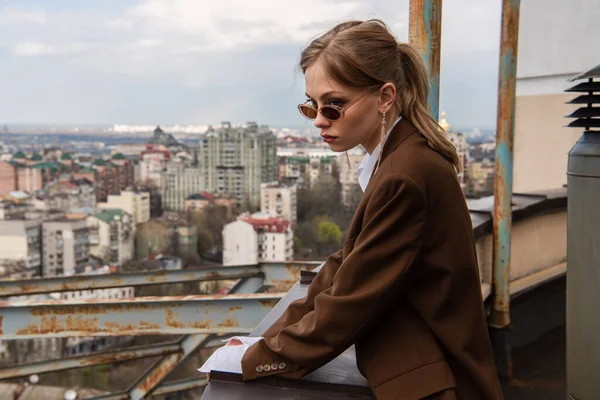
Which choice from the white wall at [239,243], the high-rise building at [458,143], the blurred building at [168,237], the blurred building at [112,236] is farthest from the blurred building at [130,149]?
the high-rise building at [458,143]

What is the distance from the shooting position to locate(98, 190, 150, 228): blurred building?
3431 cm

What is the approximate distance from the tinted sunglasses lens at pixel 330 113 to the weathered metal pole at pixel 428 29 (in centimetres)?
131

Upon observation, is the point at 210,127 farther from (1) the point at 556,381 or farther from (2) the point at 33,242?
(1) the point at 556,381

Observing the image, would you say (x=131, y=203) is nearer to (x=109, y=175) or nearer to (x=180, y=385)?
(x=109, y=175)

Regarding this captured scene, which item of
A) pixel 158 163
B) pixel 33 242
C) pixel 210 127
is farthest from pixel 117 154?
pixel 33 242

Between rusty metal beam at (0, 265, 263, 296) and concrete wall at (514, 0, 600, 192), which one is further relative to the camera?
concrete wall at (514, 0, 600, 192)

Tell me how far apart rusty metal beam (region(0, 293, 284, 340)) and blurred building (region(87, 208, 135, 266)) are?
1166 inches

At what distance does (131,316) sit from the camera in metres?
2.36

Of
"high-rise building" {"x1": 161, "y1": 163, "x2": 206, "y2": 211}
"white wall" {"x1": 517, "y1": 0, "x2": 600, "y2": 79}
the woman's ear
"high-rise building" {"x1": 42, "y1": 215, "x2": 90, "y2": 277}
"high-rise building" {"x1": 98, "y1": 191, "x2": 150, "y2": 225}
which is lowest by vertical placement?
"high-rise building" {"x1": 42, "y1": 215, "x2": 90, "y2": 277}

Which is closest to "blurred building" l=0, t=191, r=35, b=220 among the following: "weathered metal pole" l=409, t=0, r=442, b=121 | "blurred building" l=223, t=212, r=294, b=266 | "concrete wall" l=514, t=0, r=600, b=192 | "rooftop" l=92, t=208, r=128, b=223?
"rooftop" l=92, t=208, r=128, b=223

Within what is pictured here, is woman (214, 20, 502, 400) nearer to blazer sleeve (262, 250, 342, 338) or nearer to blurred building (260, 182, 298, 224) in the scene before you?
blazer sleeve (262, 250, 342, 338)

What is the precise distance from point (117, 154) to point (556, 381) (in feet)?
129

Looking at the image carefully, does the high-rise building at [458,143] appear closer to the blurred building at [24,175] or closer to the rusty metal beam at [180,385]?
the rusty metal beam at [180,385]

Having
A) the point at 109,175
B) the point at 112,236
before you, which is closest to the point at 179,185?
the point at 109,175
